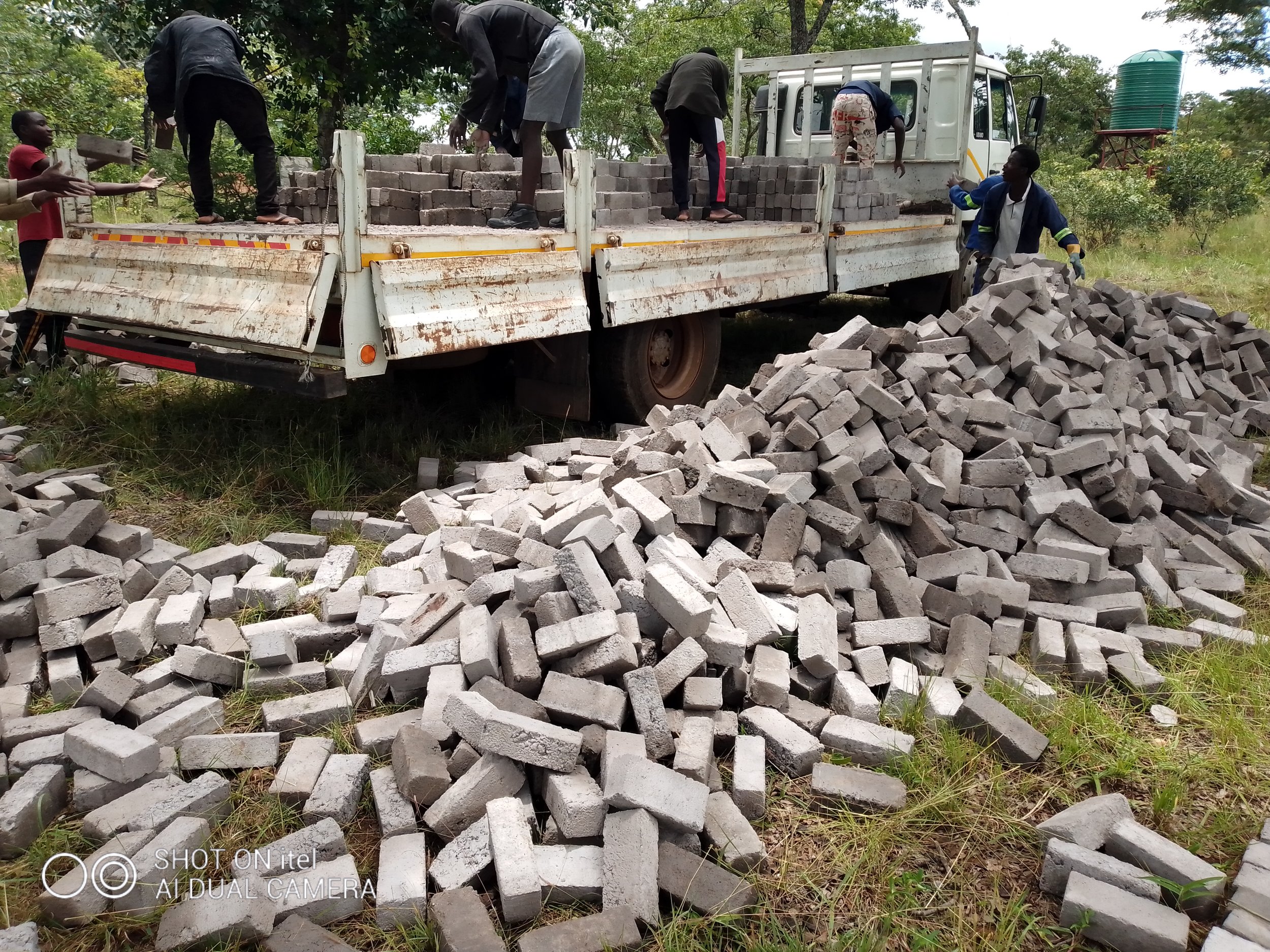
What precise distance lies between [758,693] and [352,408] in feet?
12.0

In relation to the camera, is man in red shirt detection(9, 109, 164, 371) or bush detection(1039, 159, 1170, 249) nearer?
man in red shirt detection(9, 109, 164, 371)

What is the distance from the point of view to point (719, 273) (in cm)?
604

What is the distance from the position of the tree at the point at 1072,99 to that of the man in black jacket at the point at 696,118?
77.2 feet

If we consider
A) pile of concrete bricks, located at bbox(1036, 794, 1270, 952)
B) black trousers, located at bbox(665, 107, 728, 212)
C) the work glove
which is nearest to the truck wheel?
the work glove

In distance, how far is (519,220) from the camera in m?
5.21

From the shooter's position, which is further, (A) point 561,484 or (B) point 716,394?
(B) point 716,394

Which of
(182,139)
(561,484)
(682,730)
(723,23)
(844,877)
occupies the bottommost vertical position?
(844,877)

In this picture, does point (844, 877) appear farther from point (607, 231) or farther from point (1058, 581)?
point (607, 231)

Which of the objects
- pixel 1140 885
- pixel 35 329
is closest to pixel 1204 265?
pixel 1140 885

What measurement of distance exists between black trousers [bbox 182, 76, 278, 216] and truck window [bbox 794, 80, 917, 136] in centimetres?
540

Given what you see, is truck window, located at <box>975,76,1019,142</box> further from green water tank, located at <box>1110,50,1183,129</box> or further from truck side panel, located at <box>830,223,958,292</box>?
green water tank, located at <box>1110,50,1183,129</box>

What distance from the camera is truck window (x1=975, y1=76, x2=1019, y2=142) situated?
9.38 m

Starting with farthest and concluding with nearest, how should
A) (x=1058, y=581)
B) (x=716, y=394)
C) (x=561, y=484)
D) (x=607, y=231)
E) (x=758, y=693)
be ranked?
(x=716, y=394), (x=607, y=231), (x=561, y=484), (x=1058, y=581), (x=758, y=693)

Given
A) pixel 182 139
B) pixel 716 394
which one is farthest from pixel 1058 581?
pixel 182 139
